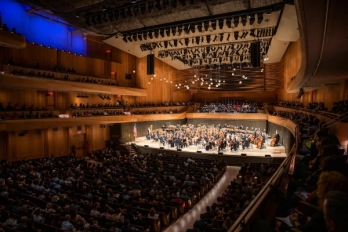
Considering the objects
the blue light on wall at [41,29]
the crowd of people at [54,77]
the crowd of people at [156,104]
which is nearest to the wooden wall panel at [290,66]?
the crowd of people at [156,104]

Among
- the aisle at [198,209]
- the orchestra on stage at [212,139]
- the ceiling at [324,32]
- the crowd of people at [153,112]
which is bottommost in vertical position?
the aisle at [198,209]

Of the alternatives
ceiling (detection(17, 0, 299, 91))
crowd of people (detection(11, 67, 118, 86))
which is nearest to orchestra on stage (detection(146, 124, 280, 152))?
ceiling (detection(17, 0, 299, 91))

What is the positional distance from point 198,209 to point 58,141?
40.6 ft

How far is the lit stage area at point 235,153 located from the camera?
15084mm

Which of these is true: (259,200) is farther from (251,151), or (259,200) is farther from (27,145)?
(27,145)

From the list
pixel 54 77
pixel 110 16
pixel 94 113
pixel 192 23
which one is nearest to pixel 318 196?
pixel 192 23

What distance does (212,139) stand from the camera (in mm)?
18344

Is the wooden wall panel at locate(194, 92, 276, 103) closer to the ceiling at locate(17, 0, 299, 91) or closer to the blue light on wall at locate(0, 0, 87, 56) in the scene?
the ceiling at locate(17, 0, 299, 91)

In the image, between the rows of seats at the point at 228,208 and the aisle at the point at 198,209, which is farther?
the aisle at the point at 198,209

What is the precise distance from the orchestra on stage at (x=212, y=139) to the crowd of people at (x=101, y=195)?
13.4 feet

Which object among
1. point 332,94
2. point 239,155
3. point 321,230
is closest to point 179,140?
point 239,155

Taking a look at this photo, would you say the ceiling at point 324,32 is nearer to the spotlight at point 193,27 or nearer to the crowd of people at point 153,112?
the spotlight at point 193,27

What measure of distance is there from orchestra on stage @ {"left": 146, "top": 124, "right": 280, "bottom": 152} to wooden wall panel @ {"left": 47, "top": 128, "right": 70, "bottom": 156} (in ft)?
22.0

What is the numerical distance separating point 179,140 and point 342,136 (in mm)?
12953
